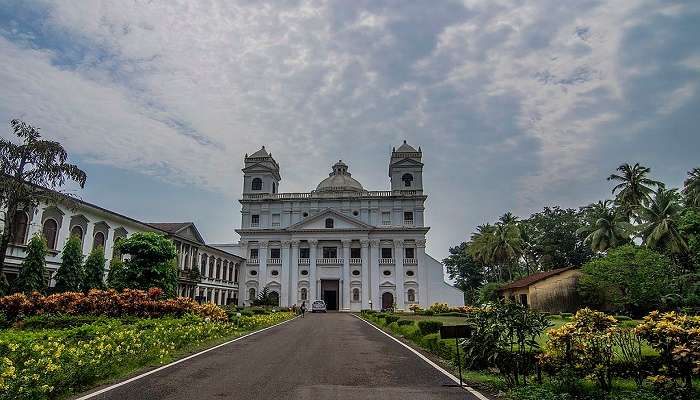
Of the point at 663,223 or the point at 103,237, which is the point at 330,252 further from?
the point at 663,223

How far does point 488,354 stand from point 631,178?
37.8 metres

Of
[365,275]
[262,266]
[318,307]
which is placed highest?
[262,266]

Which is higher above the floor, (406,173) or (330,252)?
(406,173)

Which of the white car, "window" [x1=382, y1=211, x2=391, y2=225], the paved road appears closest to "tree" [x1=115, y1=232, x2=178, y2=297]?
the paved road

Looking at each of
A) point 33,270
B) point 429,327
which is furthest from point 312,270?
point 429,327

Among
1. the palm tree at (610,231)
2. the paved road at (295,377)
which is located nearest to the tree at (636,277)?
the palm tree at (610,231)

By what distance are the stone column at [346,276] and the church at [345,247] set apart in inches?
4.7

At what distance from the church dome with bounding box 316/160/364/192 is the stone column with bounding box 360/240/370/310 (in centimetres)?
923

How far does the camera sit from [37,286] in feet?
72.9

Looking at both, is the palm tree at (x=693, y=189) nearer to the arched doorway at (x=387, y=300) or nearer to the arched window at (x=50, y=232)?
the arched doorway at (x=387, y=300)

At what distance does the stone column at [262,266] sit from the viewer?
57469 millimetres

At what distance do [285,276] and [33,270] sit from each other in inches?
1425

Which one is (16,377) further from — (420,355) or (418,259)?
(418,259)

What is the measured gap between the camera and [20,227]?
23.5m
